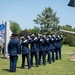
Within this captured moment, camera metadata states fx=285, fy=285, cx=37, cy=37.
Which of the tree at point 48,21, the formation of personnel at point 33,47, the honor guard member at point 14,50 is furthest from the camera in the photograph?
the tree at point 48,21

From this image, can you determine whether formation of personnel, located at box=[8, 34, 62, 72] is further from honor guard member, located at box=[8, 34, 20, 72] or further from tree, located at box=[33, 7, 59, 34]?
tree, located at box=[33, 7, 59, 34]

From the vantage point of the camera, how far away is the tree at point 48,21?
9662 centimetres

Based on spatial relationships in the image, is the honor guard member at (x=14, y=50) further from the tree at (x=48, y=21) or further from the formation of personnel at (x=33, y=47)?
the tree at (x=48, y=21)

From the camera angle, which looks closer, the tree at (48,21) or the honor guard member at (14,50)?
the honor guard member at (14,50)

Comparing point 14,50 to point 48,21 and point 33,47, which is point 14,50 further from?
point 48,21

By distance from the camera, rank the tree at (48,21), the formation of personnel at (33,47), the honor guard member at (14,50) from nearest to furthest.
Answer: the honor guard member at (14,50), the formation of personnel at (33,47), the tree at (48,21)

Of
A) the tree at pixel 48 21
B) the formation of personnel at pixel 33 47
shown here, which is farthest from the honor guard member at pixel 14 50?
the tree at pixel 48 21

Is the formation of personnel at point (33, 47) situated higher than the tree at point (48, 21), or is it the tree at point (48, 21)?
the tree at point (48, 21)

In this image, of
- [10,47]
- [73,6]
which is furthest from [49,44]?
[73,6]

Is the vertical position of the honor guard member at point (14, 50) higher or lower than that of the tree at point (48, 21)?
lower

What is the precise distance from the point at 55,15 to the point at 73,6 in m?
96.1

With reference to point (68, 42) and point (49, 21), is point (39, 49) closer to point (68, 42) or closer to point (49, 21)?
point (68, 42)

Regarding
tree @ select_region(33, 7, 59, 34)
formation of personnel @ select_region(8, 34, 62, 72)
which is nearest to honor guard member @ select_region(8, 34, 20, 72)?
formation of personnel @ select_region(8, 34, 62, 72)

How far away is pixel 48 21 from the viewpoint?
99500 millimetres
